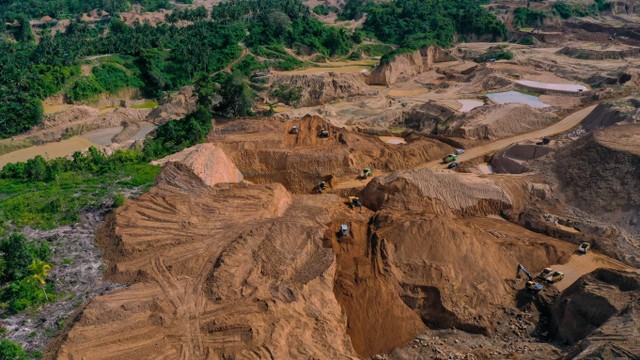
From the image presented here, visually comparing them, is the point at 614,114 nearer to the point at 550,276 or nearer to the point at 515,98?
the point at 515,98

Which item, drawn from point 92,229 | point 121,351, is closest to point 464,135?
point 92,229

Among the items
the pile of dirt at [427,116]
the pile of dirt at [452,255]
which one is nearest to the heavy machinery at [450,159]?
the pile of dirt at [452,255]

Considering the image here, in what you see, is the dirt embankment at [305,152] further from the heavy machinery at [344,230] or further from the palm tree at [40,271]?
the palm tree at [40,271]

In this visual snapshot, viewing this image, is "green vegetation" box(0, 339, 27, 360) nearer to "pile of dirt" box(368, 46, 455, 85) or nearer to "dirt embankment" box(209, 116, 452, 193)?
"dirt embankment" box(209, 116, 452, 193)

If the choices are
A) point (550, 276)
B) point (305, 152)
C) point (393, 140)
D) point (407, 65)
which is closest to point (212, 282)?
point (550, 276)

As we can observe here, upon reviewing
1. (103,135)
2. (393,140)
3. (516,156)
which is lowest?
(393,140)

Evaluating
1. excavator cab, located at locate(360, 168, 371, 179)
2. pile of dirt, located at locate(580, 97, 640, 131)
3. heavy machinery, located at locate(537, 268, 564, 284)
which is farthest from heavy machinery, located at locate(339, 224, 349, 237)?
pile of dirt, located at locate(580, 97, 640, 131)

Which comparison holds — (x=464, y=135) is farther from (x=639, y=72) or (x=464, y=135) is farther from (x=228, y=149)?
(x=639, y=72)
